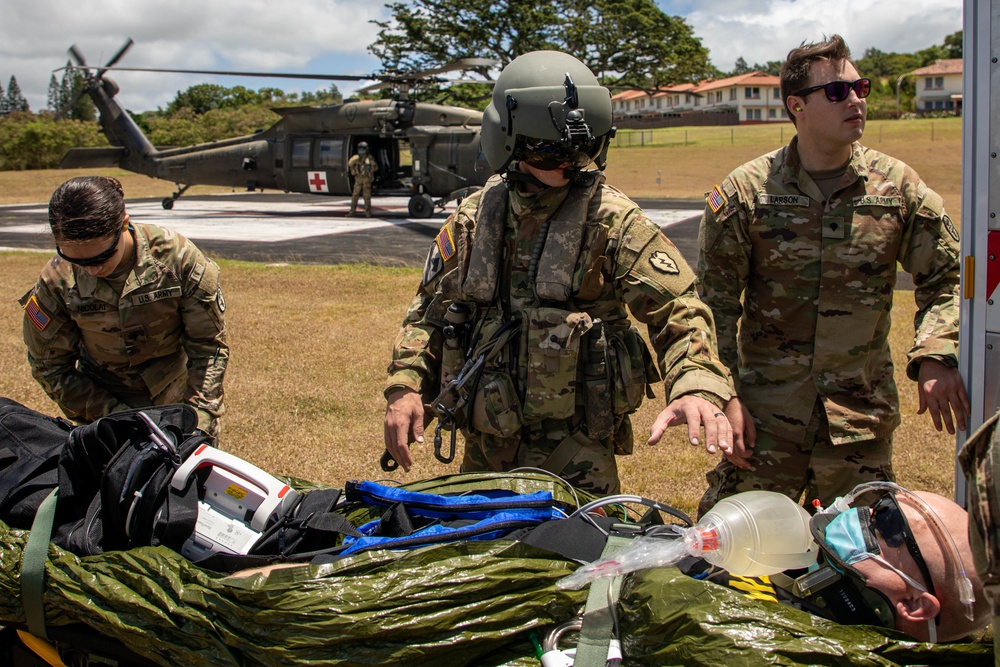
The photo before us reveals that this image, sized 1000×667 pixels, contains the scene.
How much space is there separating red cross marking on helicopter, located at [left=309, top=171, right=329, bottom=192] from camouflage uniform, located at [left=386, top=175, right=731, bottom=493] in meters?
15.7

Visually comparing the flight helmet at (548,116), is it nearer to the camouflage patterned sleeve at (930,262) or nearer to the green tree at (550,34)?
the camouflage patterned sleeve at (930,262)

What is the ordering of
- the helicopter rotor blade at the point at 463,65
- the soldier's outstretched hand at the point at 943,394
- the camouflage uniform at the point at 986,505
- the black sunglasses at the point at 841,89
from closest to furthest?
the camouflage uniform at the point at 986,505 → the soldier's outstretched hand at the point at 943,394 → the black sunglasses at the point at 841,89 → the helicopter rotor blade at the point at 463,65

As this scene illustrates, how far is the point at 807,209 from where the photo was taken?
298 centimetres

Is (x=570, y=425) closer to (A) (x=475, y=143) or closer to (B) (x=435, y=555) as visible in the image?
(B) (x=435, y=555)

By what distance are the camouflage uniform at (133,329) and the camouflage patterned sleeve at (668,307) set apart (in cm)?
182

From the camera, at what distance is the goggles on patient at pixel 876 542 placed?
1690 mm

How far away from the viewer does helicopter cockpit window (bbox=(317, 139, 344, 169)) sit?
17.6 metres

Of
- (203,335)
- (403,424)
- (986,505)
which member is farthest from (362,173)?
(986,505)

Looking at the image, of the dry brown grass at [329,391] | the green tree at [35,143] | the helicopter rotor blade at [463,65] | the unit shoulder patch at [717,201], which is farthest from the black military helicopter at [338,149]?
the green tree at [35,143]

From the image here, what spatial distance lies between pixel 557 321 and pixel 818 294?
106cm

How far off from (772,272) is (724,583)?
148cm

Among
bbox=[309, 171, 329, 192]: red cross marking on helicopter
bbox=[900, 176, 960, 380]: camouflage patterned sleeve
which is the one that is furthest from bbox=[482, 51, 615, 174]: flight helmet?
bbox=[309, 171, 329, 192]: red cross marking on helicopter

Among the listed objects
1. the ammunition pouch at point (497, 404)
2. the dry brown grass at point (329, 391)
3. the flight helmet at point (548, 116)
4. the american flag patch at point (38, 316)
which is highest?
the flight helmet at point (548, 116)

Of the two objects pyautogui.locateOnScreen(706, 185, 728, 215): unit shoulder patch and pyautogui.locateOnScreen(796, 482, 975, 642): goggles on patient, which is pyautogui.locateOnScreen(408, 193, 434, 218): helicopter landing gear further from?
pyautogui.locateOnScreen(796, 482, 975, 642): goggles on patient
